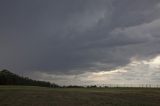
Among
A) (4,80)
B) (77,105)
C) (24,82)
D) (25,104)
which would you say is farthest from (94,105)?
(24,82)

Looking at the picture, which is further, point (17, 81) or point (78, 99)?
point (17, 81)

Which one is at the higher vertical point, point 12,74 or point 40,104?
point 12,74

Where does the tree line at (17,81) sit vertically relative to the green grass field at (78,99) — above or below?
above

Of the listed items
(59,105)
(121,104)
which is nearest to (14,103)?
(59,105)

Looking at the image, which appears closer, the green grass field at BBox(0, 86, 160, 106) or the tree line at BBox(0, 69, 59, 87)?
the green grass field at BBox(0, 86, 160, 106)

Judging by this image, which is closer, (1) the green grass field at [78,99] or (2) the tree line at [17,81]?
(1) the green grass field at [78,99]

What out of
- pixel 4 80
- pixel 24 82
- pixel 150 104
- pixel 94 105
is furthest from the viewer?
pixel 24 82

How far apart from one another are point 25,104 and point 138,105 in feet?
60.7

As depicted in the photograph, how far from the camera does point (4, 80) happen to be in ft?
448

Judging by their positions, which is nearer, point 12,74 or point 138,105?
point 138,105

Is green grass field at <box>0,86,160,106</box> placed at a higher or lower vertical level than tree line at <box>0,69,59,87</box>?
lower

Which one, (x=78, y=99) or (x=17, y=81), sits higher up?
(x=17, y=81)

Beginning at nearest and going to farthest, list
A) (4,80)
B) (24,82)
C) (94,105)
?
(94,105) < (4,80) < (24,82)

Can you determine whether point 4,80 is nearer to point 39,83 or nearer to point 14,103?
point 39,83
